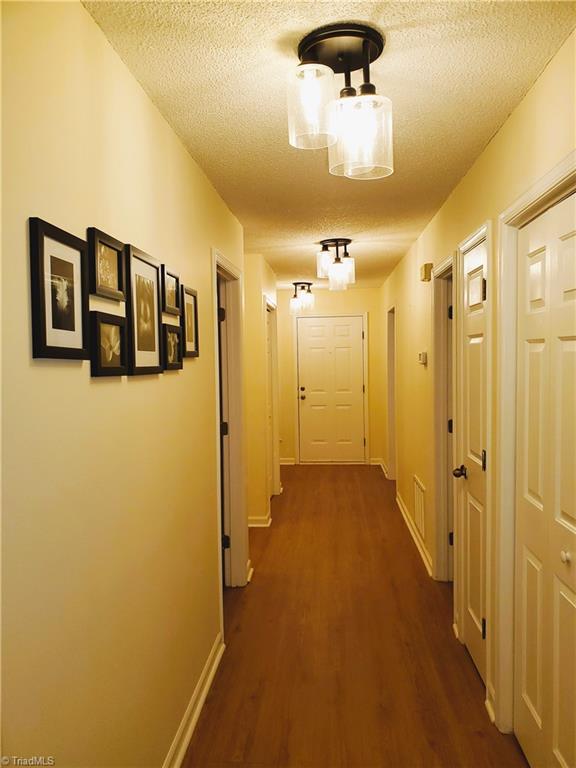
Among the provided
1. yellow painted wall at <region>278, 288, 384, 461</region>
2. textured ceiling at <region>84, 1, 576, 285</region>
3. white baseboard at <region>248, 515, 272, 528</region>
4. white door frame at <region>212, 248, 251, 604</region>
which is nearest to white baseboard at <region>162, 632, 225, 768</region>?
white door frame at <region>212, 248, 251, 604</region>

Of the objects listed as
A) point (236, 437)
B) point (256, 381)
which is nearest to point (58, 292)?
point (236, 437)

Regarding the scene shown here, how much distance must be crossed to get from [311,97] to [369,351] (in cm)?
619

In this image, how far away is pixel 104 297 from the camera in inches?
56.6

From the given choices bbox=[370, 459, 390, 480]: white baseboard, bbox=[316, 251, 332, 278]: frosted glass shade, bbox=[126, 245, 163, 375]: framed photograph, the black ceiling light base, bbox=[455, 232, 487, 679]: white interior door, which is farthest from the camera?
bbox=[370, 459, 390, 480]: white baseboard

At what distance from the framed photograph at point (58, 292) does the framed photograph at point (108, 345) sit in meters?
0.04

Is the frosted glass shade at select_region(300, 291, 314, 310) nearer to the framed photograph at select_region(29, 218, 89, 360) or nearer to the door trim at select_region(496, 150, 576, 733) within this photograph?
the door trim at select_region(496, 150, 576, 733)

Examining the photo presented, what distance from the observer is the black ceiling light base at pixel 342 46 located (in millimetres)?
1489

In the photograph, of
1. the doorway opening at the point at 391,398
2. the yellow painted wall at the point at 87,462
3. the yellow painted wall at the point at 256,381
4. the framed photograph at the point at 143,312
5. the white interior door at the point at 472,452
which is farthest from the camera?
the doorway opening at the point at 391,398

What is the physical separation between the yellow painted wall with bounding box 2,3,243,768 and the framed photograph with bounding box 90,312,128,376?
0.03 m

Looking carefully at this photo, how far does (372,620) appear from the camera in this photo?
124 inches

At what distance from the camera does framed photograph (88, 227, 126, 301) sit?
4.51ft

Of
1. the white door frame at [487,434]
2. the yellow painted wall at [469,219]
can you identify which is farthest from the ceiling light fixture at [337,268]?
the white door frame at [487,434]

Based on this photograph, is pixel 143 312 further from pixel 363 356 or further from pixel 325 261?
pixel 363 356

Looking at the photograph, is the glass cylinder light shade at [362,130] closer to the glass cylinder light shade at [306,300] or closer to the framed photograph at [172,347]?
the framed photograph at [172,347]
